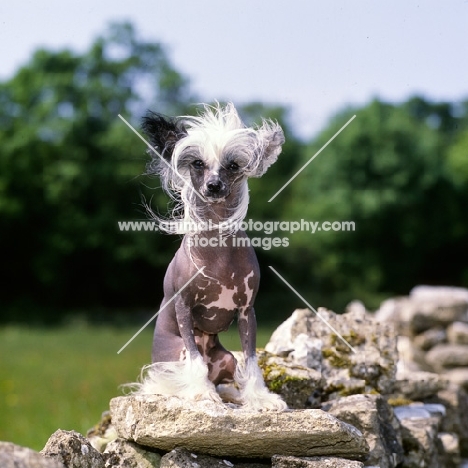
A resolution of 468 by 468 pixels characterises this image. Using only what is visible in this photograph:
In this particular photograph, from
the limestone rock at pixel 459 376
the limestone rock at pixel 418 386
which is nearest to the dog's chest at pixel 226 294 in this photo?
the limestone rock at pixel 418 386

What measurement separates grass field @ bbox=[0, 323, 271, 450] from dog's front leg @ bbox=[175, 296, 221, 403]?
3.92 ft

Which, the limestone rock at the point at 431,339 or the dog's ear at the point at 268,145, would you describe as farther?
the limestone rock at the point at 431,339

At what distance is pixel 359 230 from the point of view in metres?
29.9

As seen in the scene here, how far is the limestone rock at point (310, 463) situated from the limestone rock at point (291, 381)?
995 mm

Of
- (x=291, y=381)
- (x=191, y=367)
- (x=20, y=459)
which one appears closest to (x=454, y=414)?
(x=291, y=381)

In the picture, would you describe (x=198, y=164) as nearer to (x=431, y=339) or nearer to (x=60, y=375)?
(x=431, y=339)

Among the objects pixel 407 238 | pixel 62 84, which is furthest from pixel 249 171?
pixel 62 84

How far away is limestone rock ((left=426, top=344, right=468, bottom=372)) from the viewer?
1305 centimetres

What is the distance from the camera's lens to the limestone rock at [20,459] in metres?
3.27

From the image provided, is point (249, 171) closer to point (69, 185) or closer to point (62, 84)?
point (69, 185)

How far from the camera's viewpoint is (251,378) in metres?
4.51

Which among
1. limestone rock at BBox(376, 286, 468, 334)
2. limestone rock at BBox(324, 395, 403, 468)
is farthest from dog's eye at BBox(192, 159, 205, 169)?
limestone rock at BBox(376, 286, 468, 334)

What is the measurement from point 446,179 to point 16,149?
688 inches

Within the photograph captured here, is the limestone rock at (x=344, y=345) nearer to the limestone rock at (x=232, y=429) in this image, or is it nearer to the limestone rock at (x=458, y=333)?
the limestone rock at (x=232, y=429)
